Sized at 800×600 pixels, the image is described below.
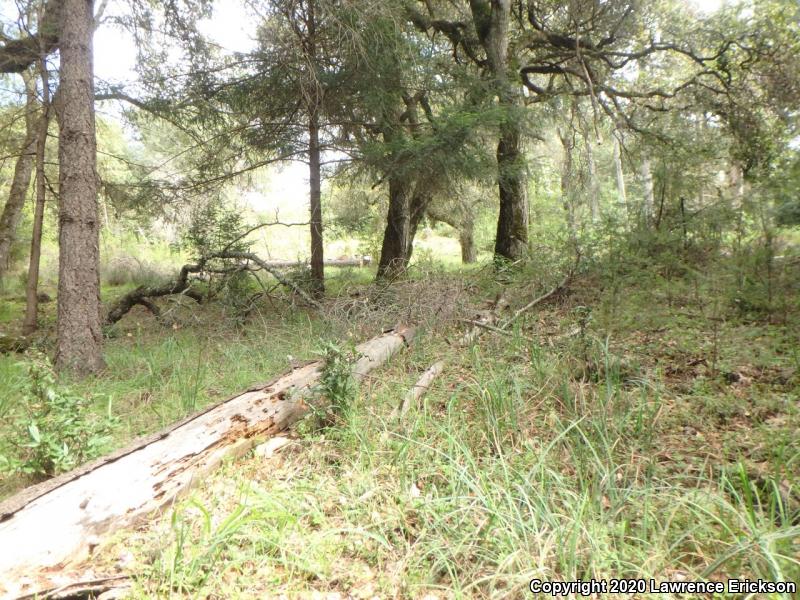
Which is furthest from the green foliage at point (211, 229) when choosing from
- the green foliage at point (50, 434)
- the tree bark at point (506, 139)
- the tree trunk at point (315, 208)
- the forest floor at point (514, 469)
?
the green foliage at point (50, 434)

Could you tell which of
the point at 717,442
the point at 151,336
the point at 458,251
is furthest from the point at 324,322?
the point at 458,251

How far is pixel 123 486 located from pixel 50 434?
703 mm

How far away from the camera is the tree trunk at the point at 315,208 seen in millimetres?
7594

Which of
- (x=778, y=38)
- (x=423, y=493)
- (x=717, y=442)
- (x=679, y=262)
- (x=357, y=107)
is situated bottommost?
(x=423, y=493)

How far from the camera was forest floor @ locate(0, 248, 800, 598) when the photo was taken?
196cm

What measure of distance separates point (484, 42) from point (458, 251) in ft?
41.8

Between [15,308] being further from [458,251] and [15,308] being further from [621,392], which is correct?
[458,251]

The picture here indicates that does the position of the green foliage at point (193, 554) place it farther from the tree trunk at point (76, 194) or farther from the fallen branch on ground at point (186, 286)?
the fallen branch on ground at point (186, 286)

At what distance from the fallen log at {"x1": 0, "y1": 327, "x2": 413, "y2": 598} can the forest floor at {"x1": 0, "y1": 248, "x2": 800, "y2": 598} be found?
126 mm

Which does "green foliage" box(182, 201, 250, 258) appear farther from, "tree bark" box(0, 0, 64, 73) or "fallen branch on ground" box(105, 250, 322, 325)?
"tree bark" box(0, 0, 64, 73)

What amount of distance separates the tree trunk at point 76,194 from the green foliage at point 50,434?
7.22 feet

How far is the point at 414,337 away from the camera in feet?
17.4

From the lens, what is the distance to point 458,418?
129 inches

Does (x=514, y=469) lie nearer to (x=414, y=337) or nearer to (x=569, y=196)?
(x=414, y=337)
